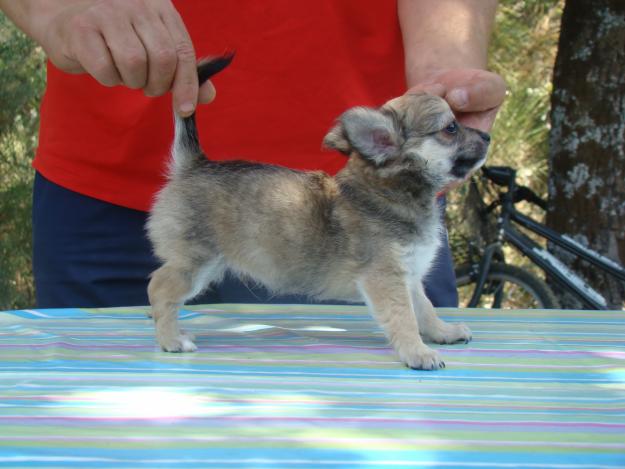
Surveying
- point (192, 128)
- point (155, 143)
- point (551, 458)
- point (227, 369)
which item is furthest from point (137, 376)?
point (155, 143)

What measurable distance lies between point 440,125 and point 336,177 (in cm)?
31

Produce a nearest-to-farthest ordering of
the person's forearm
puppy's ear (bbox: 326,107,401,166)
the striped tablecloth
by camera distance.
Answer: the striped tablecloth → puppy's ear (bbox: 326,107,401,166) → the person's forearm

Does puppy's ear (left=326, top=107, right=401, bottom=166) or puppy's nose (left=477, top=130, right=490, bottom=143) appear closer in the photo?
puppy's ear (left=326, top=107, right=401, bottom=166)

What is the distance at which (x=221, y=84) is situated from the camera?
255 cm

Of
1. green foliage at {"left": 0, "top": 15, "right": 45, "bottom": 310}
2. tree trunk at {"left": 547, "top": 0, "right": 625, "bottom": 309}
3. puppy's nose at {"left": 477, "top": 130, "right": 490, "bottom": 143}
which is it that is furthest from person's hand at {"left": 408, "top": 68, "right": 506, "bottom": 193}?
green foliage at {"left": 0, "top": 15, "right": 45, "bottom": 310}

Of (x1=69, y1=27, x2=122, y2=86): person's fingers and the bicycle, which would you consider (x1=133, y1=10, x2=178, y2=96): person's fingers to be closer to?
(x1=69, y1=27, x2=122, y2=86): person's fingers

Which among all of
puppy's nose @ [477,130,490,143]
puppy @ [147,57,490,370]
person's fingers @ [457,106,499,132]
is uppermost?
puppy's nose @ [477,130,490,143]

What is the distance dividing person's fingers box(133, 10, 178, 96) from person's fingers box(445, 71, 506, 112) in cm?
78

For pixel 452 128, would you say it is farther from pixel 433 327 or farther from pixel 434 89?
pixel 433 327

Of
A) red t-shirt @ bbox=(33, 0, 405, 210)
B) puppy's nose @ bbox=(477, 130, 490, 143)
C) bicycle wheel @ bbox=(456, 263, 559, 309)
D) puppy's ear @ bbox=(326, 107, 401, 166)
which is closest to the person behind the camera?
puppy's ear @ bbox=(326, 107, 401, 166)

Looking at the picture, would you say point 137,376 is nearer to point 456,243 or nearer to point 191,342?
point 191,342

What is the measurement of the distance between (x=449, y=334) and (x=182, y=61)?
1.00 meters

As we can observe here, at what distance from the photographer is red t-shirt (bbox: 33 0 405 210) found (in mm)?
2492

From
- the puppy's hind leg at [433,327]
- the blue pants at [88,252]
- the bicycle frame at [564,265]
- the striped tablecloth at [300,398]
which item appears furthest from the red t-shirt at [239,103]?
the bicycle frame at [564,265]
